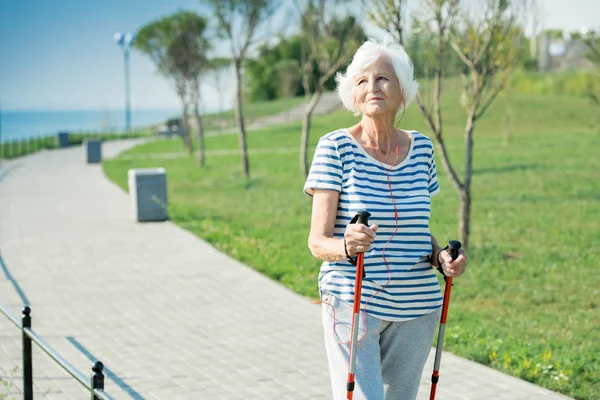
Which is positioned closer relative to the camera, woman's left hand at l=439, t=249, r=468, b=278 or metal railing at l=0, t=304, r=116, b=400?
woman's left hand at l=439, t=249, r=468, b=278

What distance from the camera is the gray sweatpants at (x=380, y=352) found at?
3490mm

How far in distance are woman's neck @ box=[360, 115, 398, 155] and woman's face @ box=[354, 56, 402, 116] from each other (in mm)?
41

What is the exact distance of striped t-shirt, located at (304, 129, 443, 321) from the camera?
A: 345 cm

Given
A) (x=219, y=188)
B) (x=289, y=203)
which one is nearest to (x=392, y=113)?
(x=289, y=203)

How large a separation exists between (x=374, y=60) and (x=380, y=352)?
1167 millimetres

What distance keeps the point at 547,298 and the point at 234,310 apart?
10.3 ft

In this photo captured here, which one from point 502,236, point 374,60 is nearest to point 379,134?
point 374,60

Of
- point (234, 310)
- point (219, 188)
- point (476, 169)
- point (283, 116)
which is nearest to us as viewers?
point (234, 310)

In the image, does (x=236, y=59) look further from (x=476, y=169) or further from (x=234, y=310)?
(x=234, y=310)

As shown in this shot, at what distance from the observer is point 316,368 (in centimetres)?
689

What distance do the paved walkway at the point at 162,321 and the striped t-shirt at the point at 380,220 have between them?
282 centimetres

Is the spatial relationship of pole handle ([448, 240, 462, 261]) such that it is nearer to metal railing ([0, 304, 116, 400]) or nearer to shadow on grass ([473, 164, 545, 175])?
metal railing ([0, 304, 116, 400])

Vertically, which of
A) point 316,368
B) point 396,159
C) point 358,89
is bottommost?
point 316,368

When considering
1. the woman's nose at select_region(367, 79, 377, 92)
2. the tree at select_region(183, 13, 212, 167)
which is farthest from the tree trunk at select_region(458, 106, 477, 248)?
the tree at select_region(183, 13, 212, 167)
